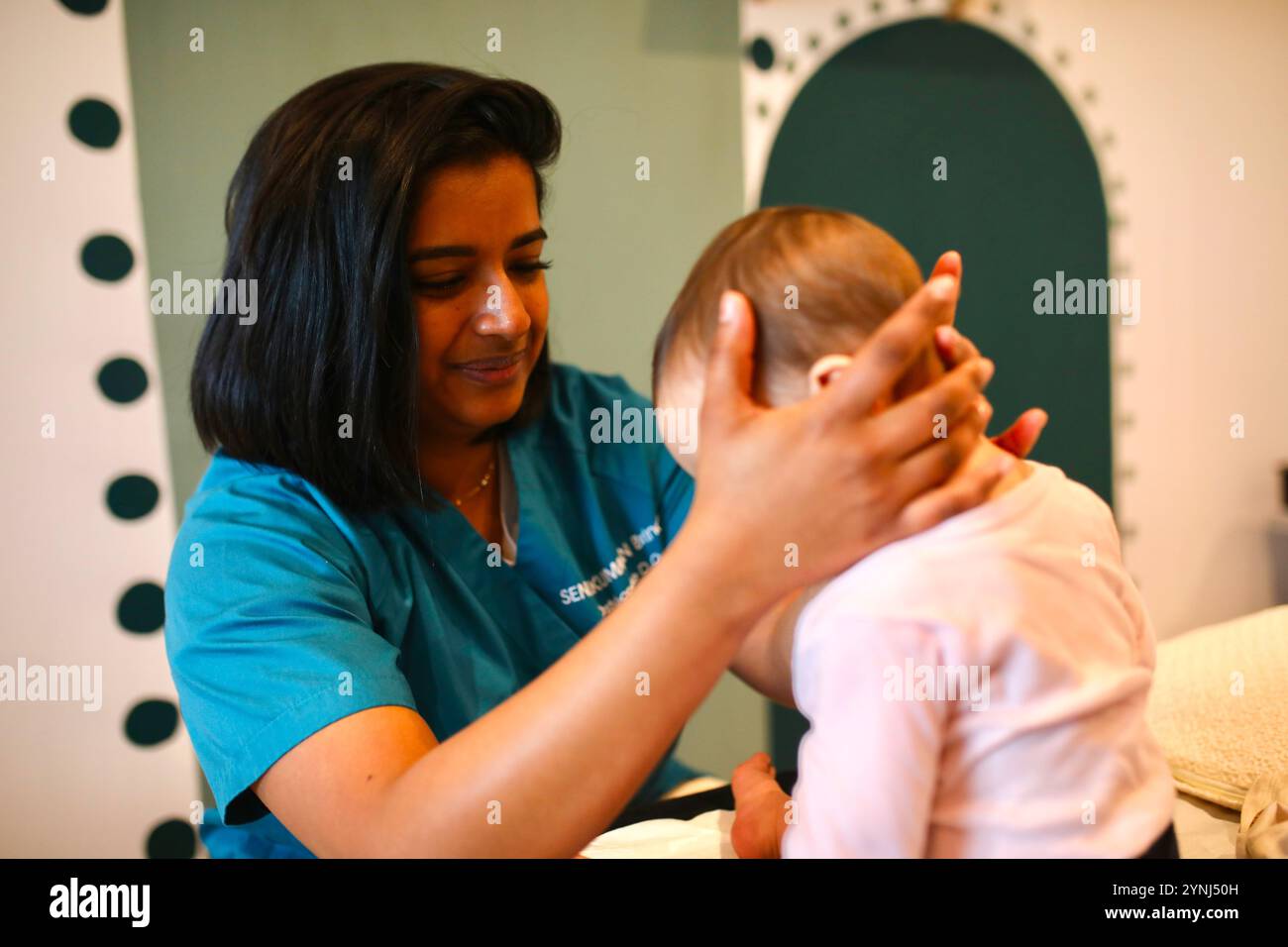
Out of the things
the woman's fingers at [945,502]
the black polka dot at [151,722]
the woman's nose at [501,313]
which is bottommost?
the black polka dot at [151,722]

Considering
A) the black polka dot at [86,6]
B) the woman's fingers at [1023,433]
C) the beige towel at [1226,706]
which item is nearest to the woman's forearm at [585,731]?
the woman's fingers at [1023,433]

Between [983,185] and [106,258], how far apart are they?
1.14 metres

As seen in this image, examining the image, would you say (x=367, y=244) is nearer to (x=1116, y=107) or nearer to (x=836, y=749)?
(x=836, y=749)

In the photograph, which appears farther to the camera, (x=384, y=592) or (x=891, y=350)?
(x=384, y=592)

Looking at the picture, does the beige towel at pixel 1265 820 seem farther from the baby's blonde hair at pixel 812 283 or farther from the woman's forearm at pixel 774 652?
the baby's blonde hair at pixel 812 283

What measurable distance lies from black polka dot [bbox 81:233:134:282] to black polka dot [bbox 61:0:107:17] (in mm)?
225

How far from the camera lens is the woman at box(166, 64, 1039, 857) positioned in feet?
1.76

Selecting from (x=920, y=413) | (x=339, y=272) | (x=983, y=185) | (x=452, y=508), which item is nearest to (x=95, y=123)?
(x=339, y=272)

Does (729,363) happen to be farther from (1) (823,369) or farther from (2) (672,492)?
(2) (672,492)

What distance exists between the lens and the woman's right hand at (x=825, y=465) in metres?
0.52

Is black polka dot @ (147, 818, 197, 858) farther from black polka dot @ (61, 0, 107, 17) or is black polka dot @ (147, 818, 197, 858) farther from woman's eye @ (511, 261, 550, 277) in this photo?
black polka dot @ (61, 0, 107, 17)

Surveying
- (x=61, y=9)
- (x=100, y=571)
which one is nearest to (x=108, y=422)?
(x=100, y=571)

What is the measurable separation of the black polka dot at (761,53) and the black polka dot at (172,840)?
1.18 meters

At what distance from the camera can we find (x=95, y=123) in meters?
1.06
